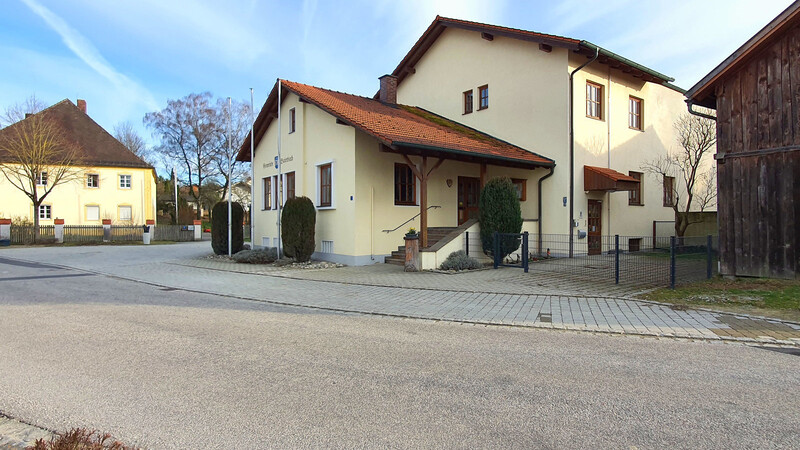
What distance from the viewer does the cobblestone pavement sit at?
256 inches

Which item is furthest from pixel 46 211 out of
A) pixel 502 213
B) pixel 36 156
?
pixel 502 213

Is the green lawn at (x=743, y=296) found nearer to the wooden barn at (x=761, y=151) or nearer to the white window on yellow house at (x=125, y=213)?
the wooden barn at (x=761, y=151)

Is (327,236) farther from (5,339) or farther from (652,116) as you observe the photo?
(652,116)

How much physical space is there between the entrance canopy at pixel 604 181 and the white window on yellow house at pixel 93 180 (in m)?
39.4

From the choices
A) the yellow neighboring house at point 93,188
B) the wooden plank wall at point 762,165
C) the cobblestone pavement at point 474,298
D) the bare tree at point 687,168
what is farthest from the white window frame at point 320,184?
the yellow neighboring house at point 93,188

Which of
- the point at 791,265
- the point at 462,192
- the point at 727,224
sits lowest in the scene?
the point at 791,265

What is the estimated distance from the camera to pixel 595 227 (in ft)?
54.9

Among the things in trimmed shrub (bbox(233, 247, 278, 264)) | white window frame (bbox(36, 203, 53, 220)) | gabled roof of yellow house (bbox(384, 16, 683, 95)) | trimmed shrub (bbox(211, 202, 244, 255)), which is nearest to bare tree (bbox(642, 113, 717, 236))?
gabled roof of yellow house (bbox(384, 16, 683, 95))

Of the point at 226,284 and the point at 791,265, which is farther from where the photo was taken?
the point at 226,284

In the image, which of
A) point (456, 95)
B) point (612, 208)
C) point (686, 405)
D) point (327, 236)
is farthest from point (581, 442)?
point (456, 95)

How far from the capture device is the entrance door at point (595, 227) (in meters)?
16.4

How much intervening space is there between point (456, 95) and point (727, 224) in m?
12.0

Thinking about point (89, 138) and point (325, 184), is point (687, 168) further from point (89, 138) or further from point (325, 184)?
point (89, 138)

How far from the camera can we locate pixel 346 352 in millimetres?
5180
